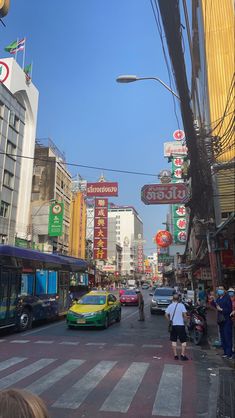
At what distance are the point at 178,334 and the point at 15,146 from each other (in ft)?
111

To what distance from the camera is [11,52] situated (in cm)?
4572

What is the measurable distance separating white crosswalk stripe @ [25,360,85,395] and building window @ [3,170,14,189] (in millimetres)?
31290

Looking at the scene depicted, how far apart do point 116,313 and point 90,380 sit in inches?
481

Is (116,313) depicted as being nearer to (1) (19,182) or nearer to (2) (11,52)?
(1) (19,182)

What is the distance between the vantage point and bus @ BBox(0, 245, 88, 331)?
15.5 meters

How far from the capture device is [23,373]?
874cm

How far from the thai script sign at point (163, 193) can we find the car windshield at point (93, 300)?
16.8ft

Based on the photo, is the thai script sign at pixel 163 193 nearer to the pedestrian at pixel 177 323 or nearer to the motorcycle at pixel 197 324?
the motorcycle at pixel 197 324

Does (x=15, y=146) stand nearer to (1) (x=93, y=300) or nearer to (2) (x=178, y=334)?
(1) (x=93, y=300)

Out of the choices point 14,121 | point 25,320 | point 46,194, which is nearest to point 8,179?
point 14,121

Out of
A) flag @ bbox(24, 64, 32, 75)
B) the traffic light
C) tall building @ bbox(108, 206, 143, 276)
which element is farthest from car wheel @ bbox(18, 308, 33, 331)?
tall building @ bbox(108, 206, 143, 276)

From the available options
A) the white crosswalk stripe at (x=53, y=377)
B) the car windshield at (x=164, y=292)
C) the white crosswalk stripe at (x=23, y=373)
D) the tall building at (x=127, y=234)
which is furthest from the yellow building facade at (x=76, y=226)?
the tall building at (x=127, y=234)

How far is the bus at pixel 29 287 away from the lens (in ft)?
51.0

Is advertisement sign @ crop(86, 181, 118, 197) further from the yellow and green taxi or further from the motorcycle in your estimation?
the motorcycle
